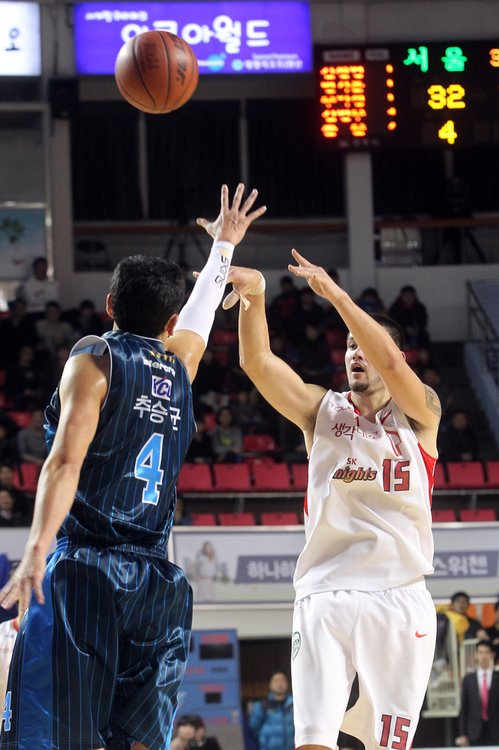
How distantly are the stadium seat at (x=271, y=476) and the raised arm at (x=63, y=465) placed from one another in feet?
28.0

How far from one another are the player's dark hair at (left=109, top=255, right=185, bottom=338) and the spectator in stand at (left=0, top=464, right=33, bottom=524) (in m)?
7.01

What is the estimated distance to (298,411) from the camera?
4.60 meters

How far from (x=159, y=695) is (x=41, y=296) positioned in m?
12.5

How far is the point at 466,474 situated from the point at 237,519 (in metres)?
2.71

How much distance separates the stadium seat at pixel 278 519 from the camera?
10812 mm

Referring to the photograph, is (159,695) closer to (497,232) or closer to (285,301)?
(285,301)

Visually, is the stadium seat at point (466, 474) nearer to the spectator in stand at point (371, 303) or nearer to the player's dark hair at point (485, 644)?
the spectator in stand at point (371, 303)

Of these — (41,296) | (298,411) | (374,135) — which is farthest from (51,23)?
(298,411)

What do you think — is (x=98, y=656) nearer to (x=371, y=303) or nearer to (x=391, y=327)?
(x=391, y=327)

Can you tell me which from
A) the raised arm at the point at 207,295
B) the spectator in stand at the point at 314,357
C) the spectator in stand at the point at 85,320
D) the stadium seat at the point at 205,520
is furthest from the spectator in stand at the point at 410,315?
the raised arm at the point at 207,295

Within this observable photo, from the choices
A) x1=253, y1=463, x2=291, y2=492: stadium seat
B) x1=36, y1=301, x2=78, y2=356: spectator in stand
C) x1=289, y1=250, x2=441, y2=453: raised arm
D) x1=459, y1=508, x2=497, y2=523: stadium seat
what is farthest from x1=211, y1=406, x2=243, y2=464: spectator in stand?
x1=289, y1=250, x2=441, y2=453: raised arm

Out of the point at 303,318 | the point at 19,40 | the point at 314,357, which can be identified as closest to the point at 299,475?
the point at 314,357

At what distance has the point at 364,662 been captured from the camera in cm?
420

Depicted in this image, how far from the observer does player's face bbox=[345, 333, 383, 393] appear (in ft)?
14.9
